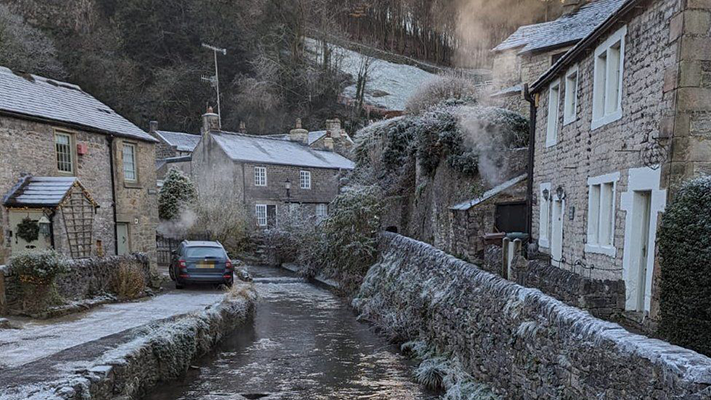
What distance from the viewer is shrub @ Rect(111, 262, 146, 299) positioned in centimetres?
1288

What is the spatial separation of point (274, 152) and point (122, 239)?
17018 mm

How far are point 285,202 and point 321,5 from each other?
22755mm

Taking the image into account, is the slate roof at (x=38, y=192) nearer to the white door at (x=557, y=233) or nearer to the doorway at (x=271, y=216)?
the white door at (x=557, y=233)

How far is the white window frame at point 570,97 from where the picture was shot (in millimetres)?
11062

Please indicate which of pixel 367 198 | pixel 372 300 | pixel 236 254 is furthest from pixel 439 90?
pixel 236 254

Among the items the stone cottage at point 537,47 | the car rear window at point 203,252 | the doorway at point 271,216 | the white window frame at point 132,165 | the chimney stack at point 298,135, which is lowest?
the doorway at point 271,216

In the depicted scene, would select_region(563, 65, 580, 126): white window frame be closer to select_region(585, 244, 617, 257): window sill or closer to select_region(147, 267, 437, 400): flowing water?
select_region(585, 244, 617, 257): window sill

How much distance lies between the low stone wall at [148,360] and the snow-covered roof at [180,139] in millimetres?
27295

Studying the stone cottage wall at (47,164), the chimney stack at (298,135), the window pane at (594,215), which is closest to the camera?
the window pane at (594,215)

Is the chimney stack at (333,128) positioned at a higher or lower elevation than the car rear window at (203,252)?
higher

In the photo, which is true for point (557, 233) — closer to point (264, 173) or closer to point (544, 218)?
point (544, 218)

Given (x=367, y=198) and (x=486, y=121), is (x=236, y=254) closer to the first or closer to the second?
(x=367, y=198)

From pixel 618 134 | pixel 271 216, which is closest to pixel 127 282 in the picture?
pixel 618 134

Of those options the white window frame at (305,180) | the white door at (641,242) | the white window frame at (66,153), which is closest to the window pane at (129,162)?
the white window frame at (66,153)
